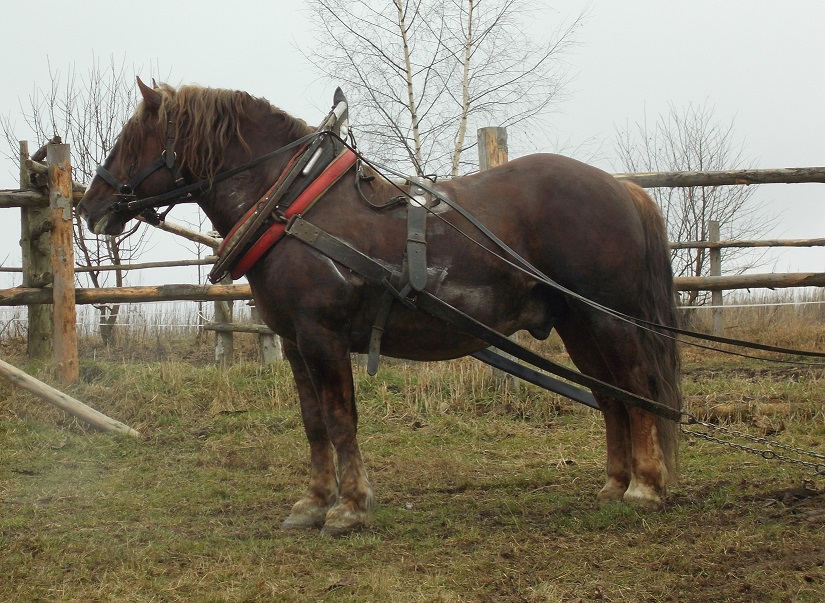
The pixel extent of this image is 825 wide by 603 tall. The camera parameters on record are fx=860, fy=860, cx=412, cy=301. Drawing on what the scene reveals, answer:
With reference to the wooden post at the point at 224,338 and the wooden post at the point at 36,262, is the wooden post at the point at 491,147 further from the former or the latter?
the wooden post at the point at 224,338

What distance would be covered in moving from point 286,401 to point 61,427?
6.15 feet

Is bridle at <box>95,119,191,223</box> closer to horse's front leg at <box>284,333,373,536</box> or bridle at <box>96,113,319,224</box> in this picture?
bridle at <box>96,113,319,224</box>

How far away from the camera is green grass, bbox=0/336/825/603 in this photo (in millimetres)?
3479

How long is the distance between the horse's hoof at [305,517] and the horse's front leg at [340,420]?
0.49ft

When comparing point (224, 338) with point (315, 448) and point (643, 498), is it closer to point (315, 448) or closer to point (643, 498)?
point (315, 448)

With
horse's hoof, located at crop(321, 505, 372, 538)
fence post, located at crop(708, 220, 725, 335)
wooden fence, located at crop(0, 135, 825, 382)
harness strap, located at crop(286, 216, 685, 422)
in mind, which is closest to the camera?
harness strap, located at crop(286, 216, 685, 422)

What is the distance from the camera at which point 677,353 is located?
5.06 metres

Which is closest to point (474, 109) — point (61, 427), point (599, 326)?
point (61, 427)

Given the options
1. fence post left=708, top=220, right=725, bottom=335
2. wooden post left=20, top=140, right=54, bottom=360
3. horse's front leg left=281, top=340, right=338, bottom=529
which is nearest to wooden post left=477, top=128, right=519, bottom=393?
horse's front leg left=281, top=340, right=338, bottom=529

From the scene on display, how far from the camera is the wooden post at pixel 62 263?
7.56 meters

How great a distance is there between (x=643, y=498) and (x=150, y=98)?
348cm

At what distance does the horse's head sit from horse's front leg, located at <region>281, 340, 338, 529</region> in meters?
1.14

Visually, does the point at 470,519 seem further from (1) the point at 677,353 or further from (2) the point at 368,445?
(2) the point at 368,445

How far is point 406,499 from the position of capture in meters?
5.25
